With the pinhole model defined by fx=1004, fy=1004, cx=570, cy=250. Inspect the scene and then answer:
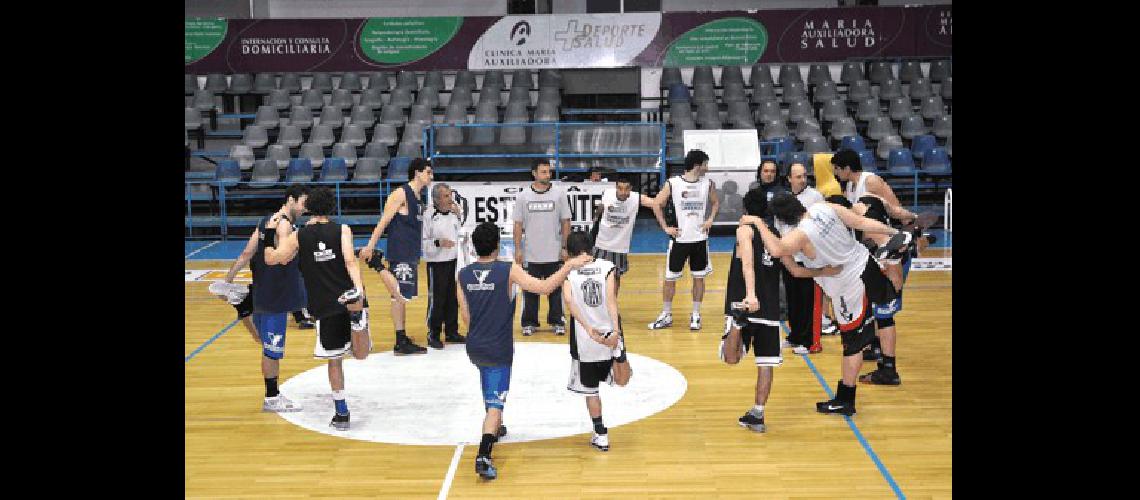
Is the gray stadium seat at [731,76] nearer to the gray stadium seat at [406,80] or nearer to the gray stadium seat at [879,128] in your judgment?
the gray stadium seat at [879,128]

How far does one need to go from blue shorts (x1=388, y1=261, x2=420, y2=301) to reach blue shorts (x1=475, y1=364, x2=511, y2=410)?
10.5 feet

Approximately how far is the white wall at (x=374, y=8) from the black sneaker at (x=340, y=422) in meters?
16.7

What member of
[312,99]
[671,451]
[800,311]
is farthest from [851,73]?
[671,451]

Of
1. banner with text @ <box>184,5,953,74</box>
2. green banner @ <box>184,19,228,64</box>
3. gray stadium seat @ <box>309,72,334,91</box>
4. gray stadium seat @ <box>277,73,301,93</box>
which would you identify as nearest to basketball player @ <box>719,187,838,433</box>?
banner with text @ <box>184,5,953,74</box>

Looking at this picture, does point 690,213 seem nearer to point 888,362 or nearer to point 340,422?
point 888,362

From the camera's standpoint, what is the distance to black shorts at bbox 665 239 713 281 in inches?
401

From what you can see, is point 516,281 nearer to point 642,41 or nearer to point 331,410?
point 331,410

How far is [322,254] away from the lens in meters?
6.86

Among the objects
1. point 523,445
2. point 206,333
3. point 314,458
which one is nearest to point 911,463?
point 523,445

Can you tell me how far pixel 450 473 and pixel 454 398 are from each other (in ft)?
5.47
